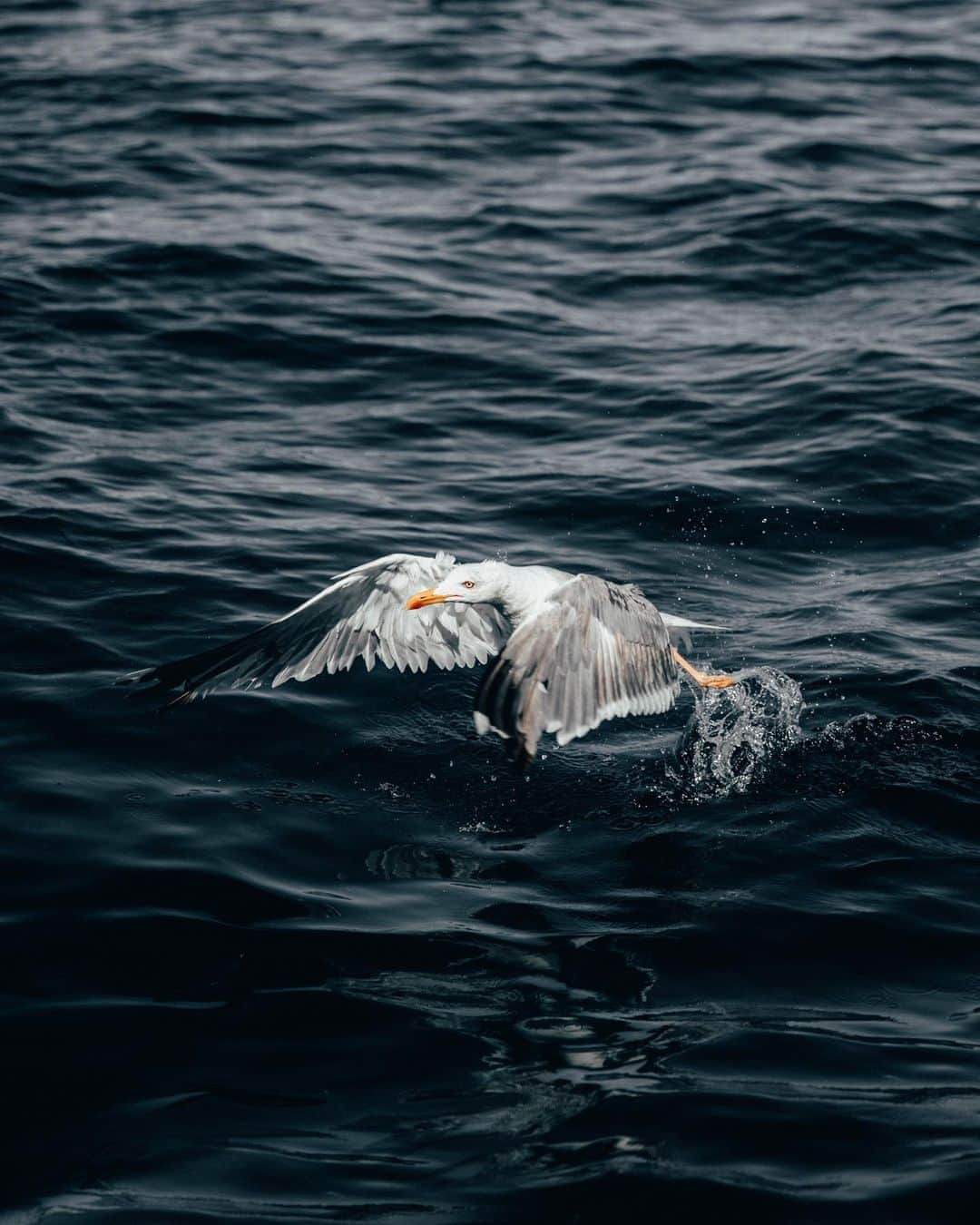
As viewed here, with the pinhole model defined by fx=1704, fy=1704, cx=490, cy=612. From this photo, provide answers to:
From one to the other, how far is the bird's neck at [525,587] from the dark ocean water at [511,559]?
3.48 ft

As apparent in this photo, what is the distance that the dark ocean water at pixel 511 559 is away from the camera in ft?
20.3

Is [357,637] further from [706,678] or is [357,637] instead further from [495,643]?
[706,678]

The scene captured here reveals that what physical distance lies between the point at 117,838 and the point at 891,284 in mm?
9909

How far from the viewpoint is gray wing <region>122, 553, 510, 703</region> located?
8.50 meters

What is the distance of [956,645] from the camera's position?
10078mm

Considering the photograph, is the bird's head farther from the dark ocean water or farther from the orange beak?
the dark ocean water

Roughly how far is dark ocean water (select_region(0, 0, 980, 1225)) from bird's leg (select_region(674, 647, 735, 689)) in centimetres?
21

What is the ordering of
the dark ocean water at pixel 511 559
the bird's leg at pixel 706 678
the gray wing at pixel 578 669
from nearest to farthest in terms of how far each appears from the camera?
the dark ocean water at pixel 511 559, the gray wing at pixel 578 669, the bird's leg at pixel 706 678

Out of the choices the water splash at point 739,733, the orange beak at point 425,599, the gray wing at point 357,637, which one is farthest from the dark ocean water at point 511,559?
the orange beak at point 425,599

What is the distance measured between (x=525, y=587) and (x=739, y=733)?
1533 mm

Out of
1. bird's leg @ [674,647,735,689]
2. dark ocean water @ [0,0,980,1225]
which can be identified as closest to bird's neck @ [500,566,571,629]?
bird's leg @ [674,647,735,689]

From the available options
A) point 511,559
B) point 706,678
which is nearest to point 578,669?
point 706,678

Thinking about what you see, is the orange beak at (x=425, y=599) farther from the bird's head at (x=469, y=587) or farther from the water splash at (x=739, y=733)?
the water splash at (x=739, y=733)

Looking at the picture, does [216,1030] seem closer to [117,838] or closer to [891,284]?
[117,838]
